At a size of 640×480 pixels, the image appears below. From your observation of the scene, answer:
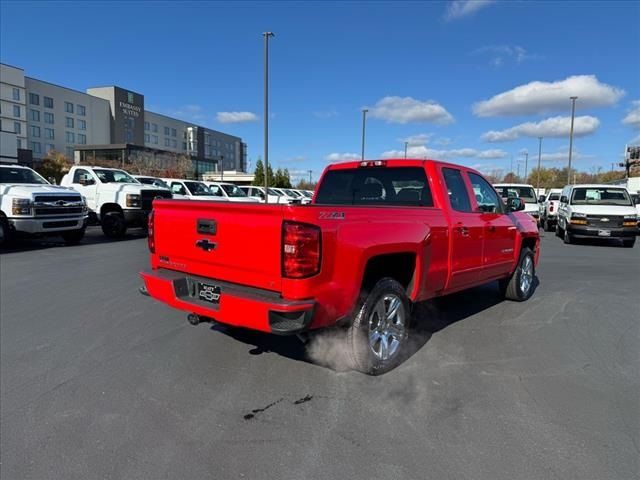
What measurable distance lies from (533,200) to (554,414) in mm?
16853

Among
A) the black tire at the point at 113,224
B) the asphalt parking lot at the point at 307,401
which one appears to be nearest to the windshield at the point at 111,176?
the black tire at the point at 113,224

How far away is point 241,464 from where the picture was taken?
2.63 metres

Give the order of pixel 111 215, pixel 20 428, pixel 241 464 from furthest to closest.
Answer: pixel 111 215, pixel 20 428, pixel 241 464

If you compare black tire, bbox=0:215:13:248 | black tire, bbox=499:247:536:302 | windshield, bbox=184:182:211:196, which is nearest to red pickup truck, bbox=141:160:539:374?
black tire, bbox=499:247:536:302

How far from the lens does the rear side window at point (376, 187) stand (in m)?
4.82

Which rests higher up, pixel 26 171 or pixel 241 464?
pixel 26 171

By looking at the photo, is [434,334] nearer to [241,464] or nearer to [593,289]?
[241,464]

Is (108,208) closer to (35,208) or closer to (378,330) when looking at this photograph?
(35,208)

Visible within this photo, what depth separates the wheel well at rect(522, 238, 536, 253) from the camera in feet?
21.6

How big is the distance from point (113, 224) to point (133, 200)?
1.06 m

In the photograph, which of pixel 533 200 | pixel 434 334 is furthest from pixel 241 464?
pixel 533 200

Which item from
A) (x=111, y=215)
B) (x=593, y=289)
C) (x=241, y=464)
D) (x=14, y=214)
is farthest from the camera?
(x=111, y=215)

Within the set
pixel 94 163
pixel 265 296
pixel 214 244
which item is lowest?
pixel 265 296

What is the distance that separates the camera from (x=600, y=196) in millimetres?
14992
